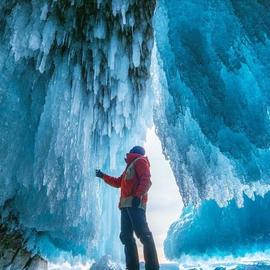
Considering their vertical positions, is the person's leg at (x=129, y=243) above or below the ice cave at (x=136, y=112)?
below

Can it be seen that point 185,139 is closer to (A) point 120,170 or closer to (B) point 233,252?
(B) point 233,252

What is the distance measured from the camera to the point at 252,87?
19.1 feet

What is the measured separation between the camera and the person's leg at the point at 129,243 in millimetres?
5797

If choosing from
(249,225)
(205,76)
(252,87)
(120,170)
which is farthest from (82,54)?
(120,170)

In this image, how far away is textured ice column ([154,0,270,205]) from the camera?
5547mm

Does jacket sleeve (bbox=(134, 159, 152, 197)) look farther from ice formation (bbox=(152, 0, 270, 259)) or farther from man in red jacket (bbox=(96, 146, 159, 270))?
ice formation (bbox=(152, 0, 270, 259))

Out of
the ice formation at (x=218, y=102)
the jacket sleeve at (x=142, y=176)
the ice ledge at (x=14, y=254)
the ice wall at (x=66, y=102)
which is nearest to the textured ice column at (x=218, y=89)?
the ice formation at (x=218, y=102)

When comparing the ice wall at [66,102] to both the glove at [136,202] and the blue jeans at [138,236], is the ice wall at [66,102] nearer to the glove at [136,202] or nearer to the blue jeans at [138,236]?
the glove at [136,202]

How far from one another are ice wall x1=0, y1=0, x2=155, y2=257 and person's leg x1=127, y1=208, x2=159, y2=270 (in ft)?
8.24

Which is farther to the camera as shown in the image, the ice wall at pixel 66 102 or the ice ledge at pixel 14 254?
the ice ledge at pixel 14 254

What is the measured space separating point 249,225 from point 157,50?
12.9 feet

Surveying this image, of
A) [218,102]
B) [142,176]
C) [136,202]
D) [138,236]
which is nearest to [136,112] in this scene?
[218,102]

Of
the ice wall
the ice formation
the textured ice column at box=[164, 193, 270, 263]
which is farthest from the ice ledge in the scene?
the ice formation

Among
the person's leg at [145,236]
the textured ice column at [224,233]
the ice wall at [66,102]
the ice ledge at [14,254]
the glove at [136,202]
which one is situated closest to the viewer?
the person's leg at [145,236]
